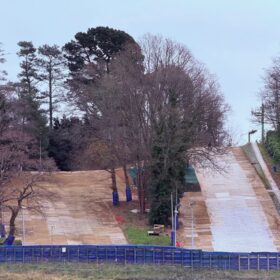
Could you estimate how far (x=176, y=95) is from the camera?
54531mm

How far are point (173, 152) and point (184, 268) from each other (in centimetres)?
1203

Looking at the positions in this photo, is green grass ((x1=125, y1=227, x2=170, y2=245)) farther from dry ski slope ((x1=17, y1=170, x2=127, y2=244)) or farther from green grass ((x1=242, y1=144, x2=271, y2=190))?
green grass ((x1=242, y1=144, x2=271, y2=190))

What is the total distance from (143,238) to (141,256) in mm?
5539

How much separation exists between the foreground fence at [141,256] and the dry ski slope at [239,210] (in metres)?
4.41

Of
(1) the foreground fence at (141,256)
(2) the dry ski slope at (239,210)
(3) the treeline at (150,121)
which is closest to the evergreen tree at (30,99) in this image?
(3) the treeline at (150,121)

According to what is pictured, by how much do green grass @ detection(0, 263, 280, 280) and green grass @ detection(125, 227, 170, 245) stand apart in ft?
17.4

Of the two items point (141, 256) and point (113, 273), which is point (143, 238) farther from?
point (113, 273)

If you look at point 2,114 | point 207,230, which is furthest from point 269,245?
point 2,114

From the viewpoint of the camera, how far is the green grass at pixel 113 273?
1501 inches

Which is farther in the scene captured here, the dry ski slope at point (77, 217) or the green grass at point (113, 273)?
the dry ski slope at point (77, 217)

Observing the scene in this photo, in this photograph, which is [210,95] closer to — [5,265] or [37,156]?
[37,156]

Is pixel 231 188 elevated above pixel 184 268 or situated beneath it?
elevated above

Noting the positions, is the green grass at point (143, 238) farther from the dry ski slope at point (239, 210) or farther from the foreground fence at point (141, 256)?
the foreground fence at point (141, 256)

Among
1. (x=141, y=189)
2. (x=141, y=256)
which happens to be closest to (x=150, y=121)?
(x=141, y=189)
